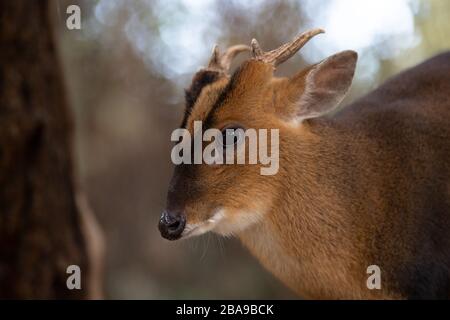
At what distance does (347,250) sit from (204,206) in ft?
3.57

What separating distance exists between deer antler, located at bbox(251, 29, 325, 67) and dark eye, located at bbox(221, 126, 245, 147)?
585 millimetres

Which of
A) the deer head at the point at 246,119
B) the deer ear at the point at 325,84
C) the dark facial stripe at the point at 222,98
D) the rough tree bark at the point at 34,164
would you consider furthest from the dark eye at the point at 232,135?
the rough tree bark at the point at 34,164

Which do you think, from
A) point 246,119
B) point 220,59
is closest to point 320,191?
point 246,119

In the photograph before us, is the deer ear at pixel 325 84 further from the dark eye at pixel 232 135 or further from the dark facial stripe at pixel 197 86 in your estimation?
the dark facial stripe at pixel 197 86

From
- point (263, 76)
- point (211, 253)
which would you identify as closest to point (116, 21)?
point (211, 253)

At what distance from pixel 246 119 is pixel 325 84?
2.09ft

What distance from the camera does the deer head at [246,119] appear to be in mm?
5258

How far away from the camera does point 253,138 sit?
5426 mm

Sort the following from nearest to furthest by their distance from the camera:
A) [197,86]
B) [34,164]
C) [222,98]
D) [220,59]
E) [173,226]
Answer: [34,164] < [173,226] < [222,98] < [197,86] < [220,59]

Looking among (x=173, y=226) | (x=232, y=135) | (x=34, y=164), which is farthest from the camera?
(x=232, y=135)

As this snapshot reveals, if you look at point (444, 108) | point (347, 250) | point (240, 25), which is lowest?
point (347, 250)

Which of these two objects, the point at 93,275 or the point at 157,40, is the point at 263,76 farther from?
the point at 157,40

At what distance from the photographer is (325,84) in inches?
219

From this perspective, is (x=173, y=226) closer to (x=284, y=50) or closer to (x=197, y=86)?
(x=197, y=86)
